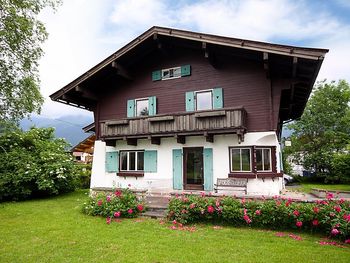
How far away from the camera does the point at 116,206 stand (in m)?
9.30

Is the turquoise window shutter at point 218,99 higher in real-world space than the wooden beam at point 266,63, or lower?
lower

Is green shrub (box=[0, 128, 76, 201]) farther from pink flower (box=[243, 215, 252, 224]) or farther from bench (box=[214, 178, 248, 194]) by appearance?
pink flower (box=[243, 215, 252, 224])

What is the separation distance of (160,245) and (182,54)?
34.7 ft

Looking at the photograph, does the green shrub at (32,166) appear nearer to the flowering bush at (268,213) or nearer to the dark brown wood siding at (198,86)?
the dark brown wood siding at (198,86)

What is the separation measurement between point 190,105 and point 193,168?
317cm

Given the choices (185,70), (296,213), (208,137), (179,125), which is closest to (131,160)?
(179,125)

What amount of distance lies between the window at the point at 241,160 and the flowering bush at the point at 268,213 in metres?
4.38

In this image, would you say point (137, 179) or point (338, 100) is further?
point (338, 100)

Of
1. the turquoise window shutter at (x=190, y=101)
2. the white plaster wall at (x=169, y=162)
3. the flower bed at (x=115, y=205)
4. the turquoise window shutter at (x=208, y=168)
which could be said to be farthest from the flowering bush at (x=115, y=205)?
the turquoise window shutter at (x=190, y=101)

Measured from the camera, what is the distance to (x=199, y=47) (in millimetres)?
13547

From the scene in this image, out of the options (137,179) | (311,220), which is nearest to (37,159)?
(137,179)

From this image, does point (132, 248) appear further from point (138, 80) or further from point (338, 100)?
point (338, 100)

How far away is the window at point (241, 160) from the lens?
12508 mm

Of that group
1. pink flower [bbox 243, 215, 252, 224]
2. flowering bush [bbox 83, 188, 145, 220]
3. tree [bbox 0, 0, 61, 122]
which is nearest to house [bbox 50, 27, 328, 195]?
tree [bbox 0, 0, 61, 122]
